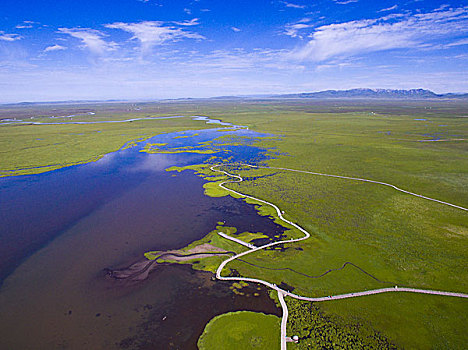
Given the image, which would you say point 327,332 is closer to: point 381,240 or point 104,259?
point 381,240

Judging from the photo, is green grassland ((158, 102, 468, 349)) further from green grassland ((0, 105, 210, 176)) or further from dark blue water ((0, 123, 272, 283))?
green grassland ((0, 105, 210, 176))

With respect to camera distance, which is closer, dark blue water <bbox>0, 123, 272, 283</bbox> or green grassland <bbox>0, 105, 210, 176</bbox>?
dark blue water <bbox>0, 123, 272, 283</bbox>

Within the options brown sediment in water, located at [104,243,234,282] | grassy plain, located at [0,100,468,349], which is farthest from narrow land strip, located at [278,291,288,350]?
brown sediment in water, located at [104,243,234,282]

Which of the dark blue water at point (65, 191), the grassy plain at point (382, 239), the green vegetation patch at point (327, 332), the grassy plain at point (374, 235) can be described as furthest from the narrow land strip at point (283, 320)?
the dark blue water at point (65, 191)

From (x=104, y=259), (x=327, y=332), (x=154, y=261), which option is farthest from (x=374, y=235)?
(x=104, y=259)

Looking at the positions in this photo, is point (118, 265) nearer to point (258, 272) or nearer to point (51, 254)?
point (51, 254)

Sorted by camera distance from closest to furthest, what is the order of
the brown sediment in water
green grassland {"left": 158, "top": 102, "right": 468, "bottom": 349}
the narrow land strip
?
the narrow land strip < green grassland {"left": 158, "top": 102, "right": 468, "bottom": 349} < the brown sediment in water

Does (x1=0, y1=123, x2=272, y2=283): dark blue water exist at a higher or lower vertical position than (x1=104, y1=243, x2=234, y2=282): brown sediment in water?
higher

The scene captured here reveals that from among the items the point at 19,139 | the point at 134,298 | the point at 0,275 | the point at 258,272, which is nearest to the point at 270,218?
the point at 258,272
